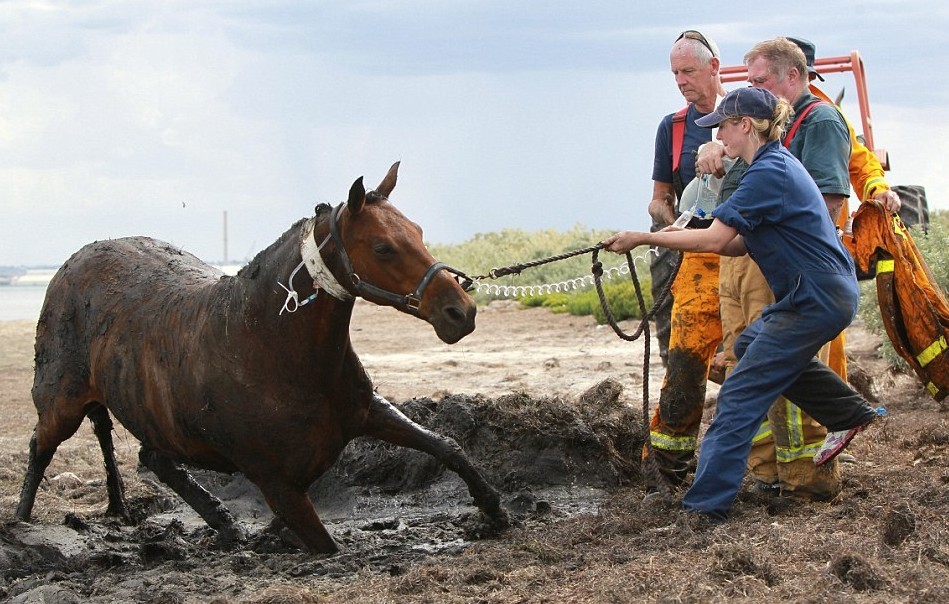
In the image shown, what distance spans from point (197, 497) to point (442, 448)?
145 centimetres

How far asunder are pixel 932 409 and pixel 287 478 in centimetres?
536

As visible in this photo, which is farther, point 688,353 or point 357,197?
point 688,353

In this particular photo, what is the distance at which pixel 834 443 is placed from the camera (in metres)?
5.64

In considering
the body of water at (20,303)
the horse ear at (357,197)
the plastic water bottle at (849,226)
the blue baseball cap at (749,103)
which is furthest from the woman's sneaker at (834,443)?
the body of water at (20,303)

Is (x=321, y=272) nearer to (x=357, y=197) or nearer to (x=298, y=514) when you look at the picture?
(x=357, y=197)

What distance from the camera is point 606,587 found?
441 centimetres

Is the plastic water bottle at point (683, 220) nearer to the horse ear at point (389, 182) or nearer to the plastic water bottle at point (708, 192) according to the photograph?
the plastic water bottle at point (708, 192)

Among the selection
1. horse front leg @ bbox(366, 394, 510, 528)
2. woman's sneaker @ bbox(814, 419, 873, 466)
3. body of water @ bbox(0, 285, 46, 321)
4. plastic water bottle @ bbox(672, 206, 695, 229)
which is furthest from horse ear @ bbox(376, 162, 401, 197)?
body of water @ bbox(0, 285, 46, 321)

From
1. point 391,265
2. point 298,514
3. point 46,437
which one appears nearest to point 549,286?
point 391,265

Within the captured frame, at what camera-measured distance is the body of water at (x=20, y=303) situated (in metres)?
23.8

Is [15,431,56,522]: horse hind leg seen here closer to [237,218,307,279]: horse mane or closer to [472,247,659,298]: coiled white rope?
[237,218,307,279]: horse mane

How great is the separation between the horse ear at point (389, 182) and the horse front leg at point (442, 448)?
108 centimetres

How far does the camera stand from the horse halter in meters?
5.05

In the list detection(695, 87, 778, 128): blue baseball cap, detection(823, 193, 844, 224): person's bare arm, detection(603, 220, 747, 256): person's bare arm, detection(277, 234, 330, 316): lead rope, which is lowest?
detection(277, 234, 330, 316): lead rope
